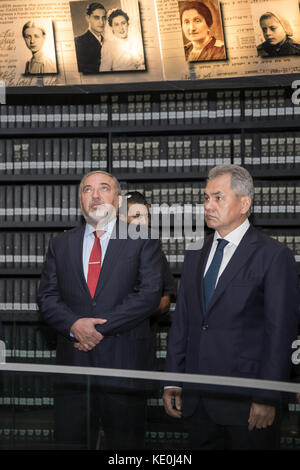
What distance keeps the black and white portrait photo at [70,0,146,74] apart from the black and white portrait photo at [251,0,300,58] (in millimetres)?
813

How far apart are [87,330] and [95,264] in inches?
11.7

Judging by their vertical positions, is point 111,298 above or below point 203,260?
below

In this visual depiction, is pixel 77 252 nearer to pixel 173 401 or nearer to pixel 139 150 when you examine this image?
pixel 173 401

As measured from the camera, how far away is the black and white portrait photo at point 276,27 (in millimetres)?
4207

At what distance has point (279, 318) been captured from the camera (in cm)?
212

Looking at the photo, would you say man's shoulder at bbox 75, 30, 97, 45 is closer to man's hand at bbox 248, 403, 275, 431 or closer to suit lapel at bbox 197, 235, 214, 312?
suit lapel at bbox 197, 235, 214, 312

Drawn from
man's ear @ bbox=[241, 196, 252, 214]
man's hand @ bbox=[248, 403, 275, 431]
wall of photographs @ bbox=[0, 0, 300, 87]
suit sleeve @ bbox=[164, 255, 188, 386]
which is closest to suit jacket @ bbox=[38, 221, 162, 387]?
suit sleeve @ bbox=[164, 255, 188, 386]

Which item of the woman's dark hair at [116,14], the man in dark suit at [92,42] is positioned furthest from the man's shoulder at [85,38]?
the woman's dark hair at [116,14]

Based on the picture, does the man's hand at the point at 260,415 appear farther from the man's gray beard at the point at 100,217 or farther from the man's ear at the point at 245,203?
the man's gray beard at the point at 100,217

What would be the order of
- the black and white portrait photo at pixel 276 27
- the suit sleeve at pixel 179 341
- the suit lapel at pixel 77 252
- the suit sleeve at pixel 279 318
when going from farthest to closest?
the black and white portrait photo at pixel 276 27 < the suit lapel at pixel 77 252 < the suit sleeve at pixel 179 341 < the suit sleeve at pixel 279 318

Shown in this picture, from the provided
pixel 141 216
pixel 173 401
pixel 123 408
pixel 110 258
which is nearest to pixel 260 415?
pixel 173 401

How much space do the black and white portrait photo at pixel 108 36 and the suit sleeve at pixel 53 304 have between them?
2.19 m

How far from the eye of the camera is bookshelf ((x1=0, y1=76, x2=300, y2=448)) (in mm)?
4441

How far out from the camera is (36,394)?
1759 mm
